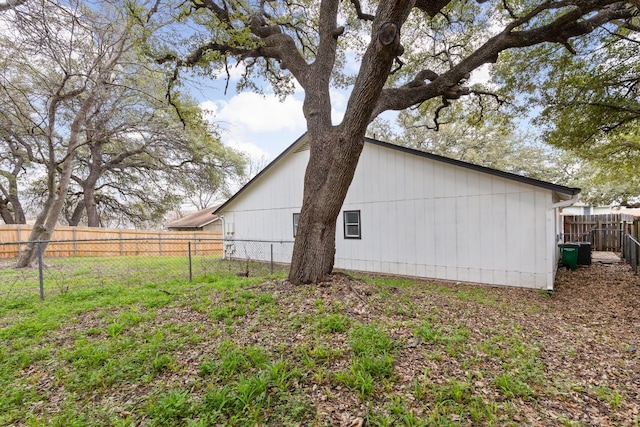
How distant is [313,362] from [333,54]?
512cm

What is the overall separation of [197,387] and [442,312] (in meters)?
3.22

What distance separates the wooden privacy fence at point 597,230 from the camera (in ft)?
41.5

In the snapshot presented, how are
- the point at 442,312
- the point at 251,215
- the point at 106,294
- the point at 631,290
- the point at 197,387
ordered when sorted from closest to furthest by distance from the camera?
1. the point at 197,387
2. the point at 442,312
3. the point at 106,294
4. the point at 631,290
5. the point at 251,215

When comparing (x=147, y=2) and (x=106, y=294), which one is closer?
(x=106, y=294)

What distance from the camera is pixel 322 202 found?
15.7 feet

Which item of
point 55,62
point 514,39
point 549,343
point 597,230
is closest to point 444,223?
point 514,39

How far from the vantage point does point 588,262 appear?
937 centimetres

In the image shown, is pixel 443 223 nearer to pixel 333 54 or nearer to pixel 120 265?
pixel 333 54

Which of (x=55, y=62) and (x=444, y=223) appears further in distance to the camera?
(x=444, y=223)

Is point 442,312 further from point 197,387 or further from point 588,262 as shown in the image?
point 588,262

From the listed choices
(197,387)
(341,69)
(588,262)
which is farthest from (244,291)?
(588,262)

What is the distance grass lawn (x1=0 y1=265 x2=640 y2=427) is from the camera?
2.28 m

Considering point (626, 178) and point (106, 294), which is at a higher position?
point (626, 178)

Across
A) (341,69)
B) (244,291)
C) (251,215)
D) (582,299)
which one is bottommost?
(582,299)
